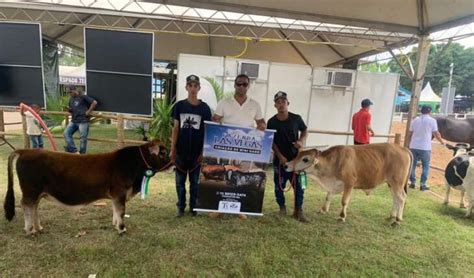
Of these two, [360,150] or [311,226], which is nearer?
[311,226]

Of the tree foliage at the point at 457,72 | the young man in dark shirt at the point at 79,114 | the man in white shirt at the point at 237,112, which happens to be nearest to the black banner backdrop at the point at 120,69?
the young man in dark shirt at the point at 79,114

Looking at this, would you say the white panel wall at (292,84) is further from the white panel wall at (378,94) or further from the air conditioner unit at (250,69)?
the white panel wall at (378,94)

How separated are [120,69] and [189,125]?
4152 mm

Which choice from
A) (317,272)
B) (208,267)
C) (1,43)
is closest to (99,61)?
(1,43)

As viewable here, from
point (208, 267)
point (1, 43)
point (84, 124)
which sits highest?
point (1, 43)

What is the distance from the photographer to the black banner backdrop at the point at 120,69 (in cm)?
723

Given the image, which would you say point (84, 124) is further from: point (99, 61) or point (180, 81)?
point (180, 81)

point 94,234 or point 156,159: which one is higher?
point 156,159

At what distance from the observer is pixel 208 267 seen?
3.26 meters

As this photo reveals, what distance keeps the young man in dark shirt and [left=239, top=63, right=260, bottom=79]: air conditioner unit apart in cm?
363

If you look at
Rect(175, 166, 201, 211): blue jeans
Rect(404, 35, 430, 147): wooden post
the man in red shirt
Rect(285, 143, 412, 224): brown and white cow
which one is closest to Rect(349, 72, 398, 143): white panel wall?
Rect(404, 35, 430, 147): wooden post

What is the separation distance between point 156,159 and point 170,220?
104 cm

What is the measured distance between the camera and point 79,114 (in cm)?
758

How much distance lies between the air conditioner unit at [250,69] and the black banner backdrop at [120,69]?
2198mm
